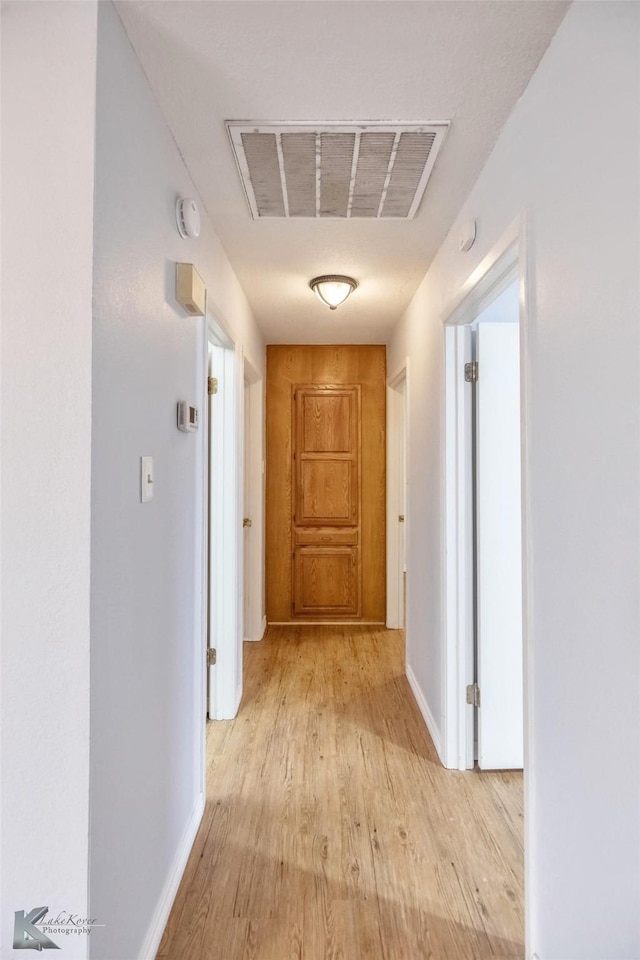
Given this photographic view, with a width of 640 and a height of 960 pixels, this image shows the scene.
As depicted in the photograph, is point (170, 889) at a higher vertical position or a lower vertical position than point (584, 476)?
lower

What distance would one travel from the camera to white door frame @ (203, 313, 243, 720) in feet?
8.76

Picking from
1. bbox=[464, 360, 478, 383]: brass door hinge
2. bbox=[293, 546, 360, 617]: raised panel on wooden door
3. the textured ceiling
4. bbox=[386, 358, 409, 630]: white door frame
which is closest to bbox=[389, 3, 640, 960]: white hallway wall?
the textured ceiling

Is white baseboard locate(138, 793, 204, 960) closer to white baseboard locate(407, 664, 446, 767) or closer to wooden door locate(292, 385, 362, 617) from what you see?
white baseboard locate(407, 664, 446, 767)

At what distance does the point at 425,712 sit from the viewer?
269 centimetres

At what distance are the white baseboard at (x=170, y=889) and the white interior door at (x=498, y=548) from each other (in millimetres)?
1218

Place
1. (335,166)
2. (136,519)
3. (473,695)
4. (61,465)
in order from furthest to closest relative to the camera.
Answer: (473,695) → (335,166) → (136,519) → (61,465)

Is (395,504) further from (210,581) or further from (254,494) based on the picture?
(210,581)

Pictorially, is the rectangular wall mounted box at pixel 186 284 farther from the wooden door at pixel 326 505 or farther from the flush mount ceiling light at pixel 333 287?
the wooden door at pixel 326 505

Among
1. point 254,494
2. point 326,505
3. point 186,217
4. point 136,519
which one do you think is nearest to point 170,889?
point 136,519

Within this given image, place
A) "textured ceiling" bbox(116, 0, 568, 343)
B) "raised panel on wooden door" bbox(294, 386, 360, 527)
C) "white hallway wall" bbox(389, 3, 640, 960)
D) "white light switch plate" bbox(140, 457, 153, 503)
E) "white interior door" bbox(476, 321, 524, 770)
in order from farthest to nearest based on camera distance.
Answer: "raised panel on wooden door" bbox(294, 386, 360, 527) → "white interior door" bbox(476, 321, 524, 770) → "white light switch plate" bbox(140, 457, 153, 503) → "textured ceiling" bbox(116, 0, 568, 343) → "white hallway wall" bbox(389, 3, 640, 960)

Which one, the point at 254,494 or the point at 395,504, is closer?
the point at 254,494

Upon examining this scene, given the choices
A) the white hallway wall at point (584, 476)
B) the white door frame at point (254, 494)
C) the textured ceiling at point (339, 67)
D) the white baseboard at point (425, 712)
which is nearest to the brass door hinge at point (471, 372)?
the textured ceiling at point (339, 67)

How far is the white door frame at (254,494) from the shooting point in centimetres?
385

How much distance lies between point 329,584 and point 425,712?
69.3 inches
